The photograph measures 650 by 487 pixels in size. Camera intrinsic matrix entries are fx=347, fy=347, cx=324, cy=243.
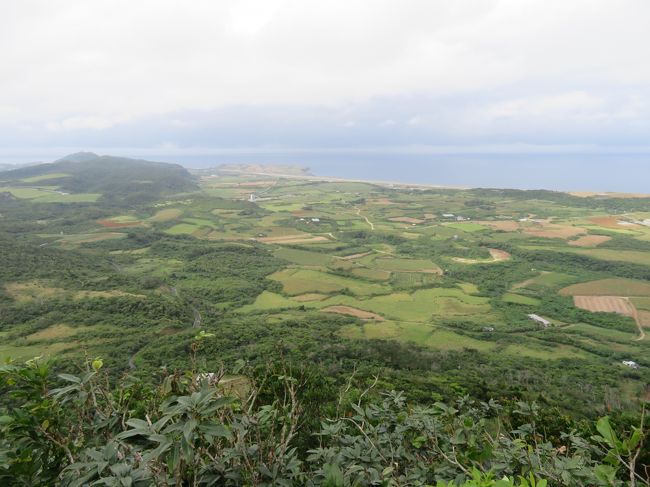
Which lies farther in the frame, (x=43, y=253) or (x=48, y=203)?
(x=48, y=203)

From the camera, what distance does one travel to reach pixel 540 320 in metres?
34.8

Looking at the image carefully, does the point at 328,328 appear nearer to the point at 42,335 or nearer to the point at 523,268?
the point at 42,335

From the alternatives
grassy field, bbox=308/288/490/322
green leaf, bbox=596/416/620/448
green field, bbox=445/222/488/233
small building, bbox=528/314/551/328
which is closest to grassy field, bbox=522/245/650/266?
green field, bbox=445/222/488/233

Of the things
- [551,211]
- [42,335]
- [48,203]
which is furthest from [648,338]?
[48,203]

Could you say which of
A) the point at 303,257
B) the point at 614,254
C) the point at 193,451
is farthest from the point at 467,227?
the point at 193,451

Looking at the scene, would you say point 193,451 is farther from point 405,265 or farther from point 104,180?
point 104,180

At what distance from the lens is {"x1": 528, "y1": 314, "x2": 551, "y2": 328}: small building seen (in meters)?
34.0

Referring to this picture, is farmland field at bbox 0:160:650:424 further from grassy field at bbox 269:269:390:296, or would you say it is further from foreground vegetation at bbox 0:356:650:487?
foreground vegetation at bbox 0:356:650:487

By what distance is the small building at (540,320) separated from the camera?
34000 mm

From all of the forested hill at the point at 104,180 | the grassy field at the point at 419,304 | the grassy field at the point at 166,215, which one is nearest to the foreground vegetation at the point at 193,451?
the grassy field at the point at 419,304

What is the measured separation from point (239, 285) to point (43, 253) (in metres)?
29.2

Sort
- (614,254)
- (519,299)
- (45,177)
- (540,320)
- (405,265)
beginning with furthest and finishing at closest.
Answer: (45,177)
(405,265)
(614,254)
(519,299)
(540,320)

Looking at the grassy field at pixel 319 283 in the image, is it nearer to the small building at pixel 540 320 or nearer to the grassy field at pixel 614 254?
the small building at pixel 540 320

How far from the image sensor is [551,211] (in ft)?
271
